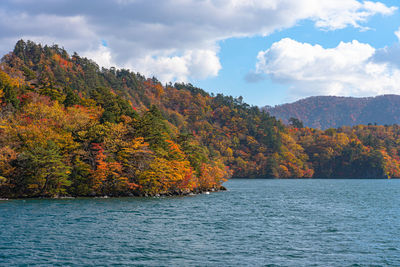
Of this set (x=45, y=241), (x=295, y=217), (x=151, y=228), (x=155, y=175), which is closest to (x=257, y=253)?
(x=151, y=228)

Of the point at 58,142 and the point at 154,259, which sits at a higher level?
the point at 58,142

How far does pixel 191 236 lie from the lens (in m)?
39.4

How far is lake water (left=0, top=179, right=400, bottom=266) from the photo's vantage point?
30.5m

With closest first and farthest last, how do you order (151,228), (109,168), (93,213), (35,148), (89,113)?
(151,228) < (93,213) < (35,148) < (109,168) < (89,113)

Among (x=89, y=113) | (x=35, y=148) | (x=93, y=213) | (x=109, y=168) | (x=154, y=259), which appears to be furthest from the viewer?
(x=89, y=113)

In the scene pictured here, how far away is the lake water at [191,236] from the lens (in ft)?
100

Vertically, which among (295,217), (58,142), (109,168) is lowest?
(295,217)

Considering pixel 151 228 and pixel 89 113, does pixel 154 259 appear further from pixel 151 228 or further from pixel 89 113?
pixel 89 113

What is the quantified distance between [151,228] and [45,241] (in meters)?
11.7

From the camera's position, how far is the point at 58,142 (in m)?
75.9

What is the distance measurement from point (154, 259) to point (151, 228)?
13166 mm

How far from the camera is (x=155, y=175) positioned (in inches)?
3049

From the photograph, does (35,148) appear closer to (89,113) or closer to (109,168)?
(109,168)

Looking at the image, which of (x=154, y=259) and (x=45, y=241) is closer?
(x=154, y=259)
